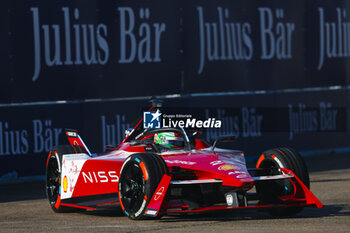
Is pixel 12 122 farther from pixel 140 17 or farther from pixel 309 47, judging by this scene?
pixel 309 47

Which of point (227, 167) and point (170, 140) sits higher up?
point (170, 140)

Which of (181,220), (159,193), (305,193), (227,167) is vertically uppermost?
(227,167)

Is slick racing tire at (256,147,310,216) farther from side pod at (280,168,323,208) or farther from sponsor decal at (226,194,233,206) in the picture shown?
sponsor decal at (226,194,233,206)

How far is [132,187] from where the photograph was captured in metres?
8.99

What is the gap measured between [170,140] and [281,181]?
1422mm

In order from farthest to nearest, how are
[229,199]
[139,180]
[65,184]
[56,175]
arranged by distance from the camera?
[56,175] < [65,184] < [139,180] < [229,199]

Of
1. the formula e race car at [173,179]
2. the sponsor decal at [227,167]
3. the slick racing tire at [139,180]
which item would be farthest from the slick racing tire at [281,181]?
the slick racing tire at [139,180]

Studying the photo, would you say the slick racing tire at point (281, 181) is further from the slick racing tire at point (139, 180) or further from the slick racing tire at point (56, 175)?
the slick racing tire at point (56, 175)

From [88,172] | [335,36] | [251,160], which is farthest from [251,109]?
[88,172]

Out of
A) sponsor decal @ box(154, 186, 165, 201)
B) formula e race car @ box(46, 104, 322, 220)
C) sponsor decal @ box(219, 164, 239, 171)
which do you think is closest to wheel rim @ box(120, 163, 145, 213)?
formula e race car @ box(46, 104, 322, 220)

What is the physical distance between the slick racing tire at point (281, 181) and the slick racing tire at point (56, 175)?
7.39 feet

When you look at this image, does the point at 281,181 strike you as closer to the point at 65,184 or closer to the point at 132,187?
the point at 132,187

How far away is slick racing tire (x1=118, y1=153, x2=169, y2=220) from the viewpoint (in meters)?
8.63

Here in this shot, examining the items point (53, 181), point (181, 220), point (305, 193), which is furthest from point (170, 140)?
point (305, 193)
